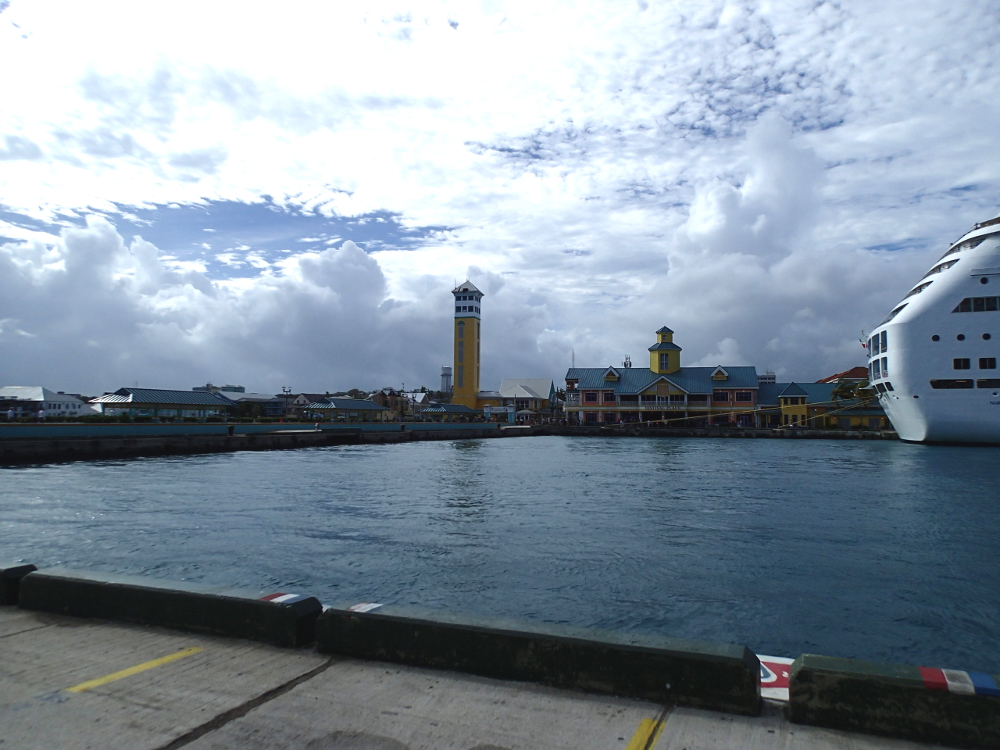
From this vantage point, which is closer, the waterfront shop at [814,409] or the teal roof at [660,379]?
the waterfront shop at [814,409]

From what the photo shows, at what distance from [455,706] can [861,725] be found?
8.02 feet

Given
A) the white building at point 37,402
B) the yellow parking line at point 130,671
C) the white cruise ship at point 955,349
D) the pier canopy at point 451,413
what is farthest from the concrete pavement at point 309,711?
the white building at point 37,402

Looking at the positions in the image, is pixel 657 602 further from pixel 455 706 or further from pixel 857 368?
pixel 857 368

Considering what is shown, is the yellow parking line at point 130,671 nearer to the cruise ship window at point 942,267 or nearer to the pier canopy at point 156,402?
the cruise ship window at point 942,267

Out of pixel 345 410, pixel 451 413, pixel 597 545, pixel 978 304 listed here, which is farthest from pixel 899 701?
pixel 451 413

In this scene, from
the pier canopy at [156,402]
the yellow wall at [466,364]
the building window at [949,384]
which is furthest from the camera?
the yellow wall at [466,364]

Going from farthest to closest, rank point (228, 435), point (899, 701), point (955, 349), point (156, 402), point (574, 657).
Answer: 1. point (156, 402)
2. point (228, 435)
3. point (955, 349)
4. point (574, 657)
5. point (899, 701)

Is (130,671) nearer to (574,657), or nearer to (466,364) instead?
(574,657)

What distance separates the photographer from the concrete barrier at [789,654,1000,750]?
11.7 feet

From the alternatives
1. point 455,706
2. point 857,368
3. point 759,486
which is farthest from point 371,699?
point 857,368

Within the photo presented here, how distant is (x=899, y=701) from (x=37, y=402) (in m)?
120

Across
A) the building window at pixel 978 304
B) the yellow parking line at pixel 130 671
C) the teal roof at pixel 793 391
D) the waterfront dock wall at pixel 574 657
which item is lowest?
the yellow parking line at pixel 130 671

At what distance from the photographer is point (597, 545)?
13703 mm

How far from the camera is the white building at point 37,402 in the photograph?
96812 millimetres
